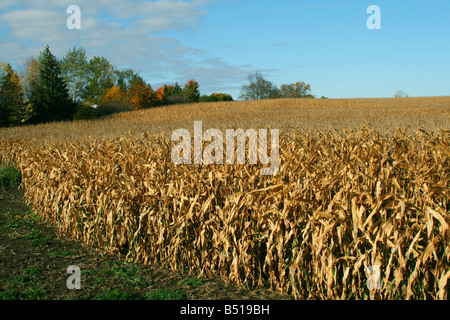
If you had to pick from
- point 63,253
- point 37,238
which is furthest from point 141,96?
point 63,253

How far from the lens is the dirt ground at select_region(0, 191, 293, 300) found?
3.69 m

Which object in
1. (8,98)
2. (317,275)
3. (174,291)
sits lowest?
(174,291)

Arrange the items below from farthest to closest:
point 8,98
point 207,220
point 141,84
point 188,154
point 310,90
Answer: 1. point 310,90
2. point 141,84
3. point 8,98
4. point 188,154
5. point 207,220

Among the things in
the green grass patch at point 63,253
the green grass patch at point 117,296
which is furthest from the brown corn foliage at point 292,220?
the green grass patch at point 117,296

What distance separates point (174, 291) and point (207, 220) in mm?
802

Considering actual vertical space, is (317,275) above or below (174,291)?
above

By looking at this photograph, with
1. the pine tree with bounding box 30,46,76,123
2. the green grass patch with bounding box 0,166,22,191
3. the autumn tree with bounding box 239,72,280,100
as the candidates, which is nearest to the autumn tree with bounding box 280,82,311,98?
the autumn tree with bounding box 239,72,280,100

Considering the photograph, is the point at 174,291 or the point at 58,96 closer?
the point at 174,291

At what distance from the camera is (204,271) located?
426 centimetres

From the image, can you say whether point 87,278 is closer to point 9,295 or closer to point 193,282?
point 9,295

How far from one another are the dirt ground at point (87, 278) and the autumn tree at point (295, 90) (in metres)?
74.7

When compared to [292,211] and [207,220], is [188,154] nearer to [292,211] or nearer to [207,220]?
[207,220]

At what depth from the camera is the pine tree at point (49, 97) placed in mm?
38125

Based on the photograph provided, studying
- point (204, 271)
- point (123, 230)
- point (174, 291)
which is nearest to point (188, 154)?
point (123, 230)
